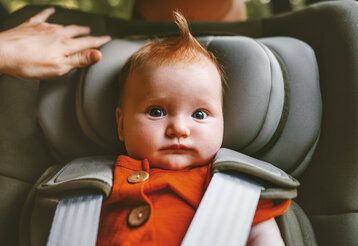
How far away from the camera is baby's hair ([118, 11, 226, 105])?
2.74 feet

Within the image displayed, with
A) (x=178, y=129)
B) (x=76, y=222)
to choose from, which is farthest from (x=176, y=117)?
(x=76, y=222)

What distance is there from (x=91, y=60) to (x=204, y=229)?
0.41 meters

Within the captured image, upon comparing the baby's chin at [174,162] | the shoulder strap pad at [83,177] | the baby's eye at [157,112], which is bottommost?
the shoulder strap pad at [83,177]

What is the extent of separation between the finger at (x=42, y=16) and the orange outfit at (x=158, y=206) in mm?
415

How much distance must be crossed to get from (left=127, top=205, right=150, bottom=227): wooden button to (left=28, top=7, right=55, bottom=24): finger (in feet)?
1.61

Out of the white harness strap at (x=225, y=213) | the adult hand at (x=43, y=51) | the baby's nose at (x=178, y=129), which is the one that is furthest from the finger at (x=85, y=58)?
the white harness strap at (x=225, y=213)

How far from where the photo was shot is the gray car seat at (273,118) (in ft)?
2.75

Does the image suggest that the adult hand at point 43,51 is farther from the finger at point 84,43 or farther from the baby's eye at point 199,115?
the baby's eye at point 199,115

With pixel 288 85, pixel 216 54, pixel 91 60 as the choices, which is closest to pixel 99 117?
pixel 91 60

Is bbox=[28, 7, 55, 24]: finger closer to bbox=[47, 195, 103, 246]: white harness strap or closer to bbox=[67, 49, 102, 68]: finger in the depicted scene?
bbox=[67, 49, 102, 68]: finger

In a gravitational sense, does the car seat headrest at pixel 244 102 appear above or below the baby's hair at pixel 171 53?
below

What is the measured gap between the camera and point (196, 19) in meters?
1.18

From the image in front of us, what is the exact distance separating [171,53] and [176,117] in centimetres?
12

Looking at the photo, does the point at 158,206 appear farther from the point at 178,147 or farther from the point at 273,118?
the point at 273,118
